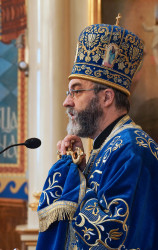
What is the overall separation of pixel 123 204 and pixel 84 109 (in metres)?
0.70

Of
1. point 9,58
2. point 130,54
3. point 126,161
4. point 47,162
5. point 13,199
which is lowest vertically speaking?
point 13,199

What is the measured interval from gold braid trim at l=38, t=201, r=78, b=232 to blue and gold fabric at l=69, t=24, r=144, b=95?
29.8 inches

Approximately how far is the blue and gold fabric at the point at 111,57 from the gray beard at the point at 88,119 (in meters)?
0.15

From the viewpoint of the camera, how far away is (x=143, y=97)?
15.1 ft

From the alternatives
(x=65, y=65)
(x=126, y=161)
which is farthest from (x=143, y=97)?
(x=126, y=161)

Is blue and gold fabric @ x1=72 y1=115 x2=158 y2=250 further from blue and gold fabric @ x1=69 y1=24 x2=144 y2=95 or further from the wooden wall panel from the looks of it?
the wooden wall panel

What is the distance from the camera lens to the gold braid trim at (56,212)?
235cm

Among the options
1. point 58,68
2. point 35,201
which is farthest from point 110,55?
point 35,201

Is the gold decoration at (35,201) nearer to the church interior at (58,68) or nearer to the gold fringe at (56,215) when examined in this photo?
the church interior at (58,68)

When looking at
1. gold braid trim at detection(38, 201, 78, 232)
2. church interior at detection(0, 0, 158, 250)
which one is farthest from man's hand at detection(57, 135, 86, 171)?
church interior at detection(0, 0, 158, 250)

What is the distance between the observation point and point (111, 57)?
278cm

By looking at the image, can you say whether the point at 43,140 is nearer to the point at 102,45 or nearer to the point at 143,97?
the point at 143,97

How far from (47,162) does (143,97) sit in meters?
1.10

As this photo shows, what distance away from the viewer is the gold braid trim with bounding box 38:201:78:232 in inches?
92.4
